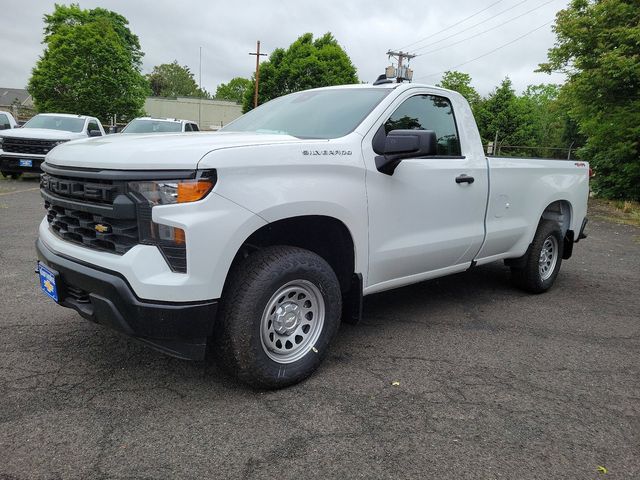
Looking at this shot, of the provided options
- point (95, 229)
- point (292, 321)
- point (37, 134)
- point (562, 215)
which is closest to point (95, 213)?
point (95, 229)

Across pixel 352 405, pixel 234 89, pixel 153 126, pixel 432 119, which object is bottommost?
pixel 352 405

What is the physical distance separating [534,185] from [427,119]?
1598 mm

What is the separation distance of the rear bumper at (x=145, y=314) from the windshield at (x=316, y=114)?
1.55m

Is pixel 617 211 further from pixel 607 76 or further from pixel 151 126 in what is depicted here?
pixel 151 126

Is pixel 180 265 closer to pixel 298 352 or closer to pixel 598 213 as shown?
pixel 298 352

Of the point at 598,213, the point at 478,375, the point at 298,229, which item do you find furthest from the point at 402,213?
the point at 598,213

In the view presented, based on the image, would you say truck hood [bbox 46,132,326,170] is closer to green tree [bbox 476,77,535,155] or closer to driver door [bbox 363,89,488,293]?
driver door [bbox 363,89,488,293]

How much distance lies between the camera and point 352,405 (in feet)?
9.81

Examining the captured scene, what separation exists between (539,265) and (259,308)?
3.66m

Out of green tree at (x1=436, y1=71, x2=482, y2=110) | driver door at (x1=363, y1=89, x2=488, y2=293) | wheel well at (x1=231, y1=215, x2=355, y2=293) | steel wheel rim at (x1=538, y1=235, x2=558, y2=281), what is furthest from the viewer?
green tree at (x1=436, y1=71, x2=482, y2=110)

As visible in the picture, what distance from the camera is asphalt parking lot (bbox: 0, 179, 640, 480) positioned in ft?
8.03

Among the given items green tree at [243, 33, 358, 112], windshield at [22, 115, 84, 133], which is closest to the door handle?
windshield at [22, 115, 84, 133]

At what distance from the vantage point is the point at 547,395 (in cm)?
323

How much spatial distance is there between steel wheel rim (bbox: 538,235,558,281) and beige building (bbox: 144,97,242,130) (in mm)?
57319
